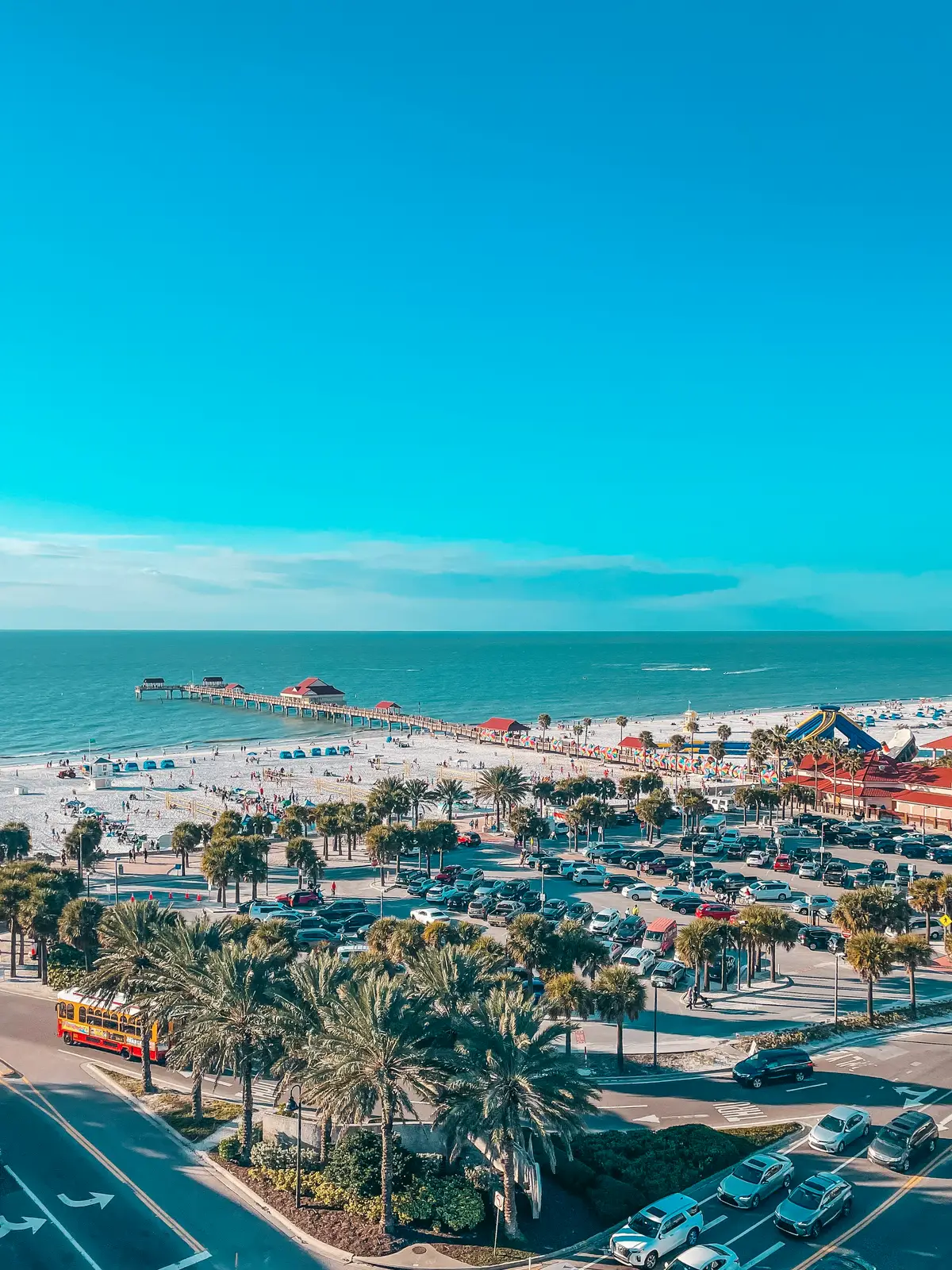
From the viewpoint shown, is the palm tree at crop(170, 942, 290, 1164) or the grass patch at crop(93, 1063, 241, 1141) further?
the grass patch at crop(93, 1063, 241, 1141)

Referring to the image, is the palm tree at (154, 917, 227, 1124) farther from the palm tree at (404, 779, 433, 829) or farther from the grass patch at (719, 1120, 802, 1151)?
the palm tree at (404, 779, 433, 829)

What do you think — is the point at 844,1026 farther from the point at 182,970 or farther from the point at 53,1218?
the point at 53,1218

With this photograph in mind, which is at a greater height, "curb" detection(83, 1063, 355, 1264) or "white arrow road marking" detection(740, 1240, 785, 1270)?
"white arrow road marking" detection(740, 1240, 785, 1270)

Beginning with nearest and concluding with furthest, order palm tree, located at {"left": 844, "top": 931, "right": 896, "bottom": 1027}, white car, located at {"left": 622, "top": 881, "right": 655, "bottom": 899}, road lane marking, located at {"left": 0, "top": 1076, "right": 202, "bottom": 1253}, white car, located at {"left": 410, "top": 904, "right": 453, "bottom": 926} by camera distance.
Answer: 1. road lane marking, located at {"left": 0, "top": 1076, "right": 202, "bottom": 1253}
2. palm tree, located at {"left": 844, "top": 931, "right": 896, "bottom": 1027}
3. white car, located at {"left": 410, "top": 904, "right": 453, "bottom": 926}
4. white car, located at {"left": 622, "top": 881, "right": 655, "bottom": 899}

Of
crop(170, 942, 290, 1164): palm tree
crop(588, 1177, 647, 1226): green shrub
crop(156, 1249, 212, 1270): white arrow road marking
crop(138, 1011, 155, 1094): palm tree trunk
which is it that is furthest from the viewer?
crop(138, 1011, 155, 1094): palm tree trunk

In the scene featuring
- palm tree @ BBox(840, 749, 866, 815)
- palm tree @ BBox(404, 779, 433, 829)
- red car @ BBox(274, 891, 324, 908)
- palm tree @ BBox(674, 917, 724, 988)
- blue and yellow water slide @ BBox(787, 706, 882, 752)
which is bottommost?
red car @ BBox(274, 891, 324, 908)

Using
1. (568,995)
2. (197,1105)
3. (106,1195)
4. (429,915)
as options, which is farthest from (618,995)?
(429,915)

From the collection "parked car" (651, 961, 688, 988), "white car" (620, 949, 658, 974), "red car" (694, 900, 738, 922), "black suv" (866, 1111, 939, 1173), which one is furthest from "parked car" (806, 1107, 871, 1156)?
"red car" (694, 900, 738, 922)
